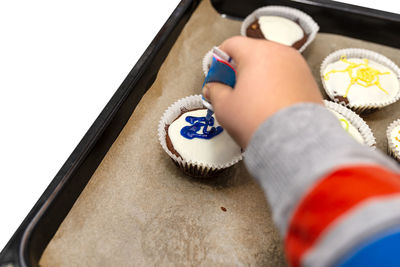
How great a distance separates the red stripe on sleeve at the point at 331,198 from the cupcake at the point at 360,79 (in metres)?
1.22

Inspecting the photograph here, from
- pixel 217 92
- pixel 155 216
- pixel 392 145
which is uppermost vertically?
pixel 217 92

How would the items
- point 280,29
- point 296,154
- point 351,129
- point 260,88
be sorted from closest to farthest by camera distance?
point 296,154
point 260,88
point 351,129
point 280,29

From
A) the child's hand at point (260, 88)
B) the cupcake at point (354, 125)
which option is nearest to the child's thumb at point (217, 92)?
the child's hand at point (260, 88)

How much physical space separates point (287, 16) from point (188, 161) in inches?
52.3

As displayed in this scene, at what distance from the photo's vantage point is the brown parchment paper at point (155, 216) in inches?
50.7

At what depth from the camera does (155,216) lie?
1.39m

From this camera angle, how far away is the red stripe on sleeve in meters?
0.59

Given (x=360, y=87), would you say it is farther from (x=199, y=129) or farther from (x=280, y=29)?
(x=199, y=129)

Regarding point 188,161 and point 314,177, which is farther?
point 188,161

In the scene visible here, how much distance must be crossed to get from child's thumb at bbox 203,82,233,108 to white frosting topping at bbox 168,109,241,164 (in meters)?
0.36

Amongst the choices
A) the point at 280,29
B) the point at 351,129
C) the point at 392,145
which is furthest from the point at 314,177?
the point at 280,29

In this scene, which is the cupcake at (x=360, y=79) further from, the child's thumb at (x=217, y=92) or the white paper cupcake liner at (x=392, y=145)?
the child's thumb at (x=217, y=92)

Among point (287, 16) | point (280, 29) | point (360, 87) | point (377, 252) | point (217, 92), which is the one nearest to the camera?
point (377, 252)

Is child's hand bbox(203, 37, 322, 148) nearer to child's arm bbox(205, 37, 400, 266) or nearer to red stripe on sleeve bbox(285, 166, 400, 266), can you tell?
child's arm bbox(205, 37, 400, 266)
